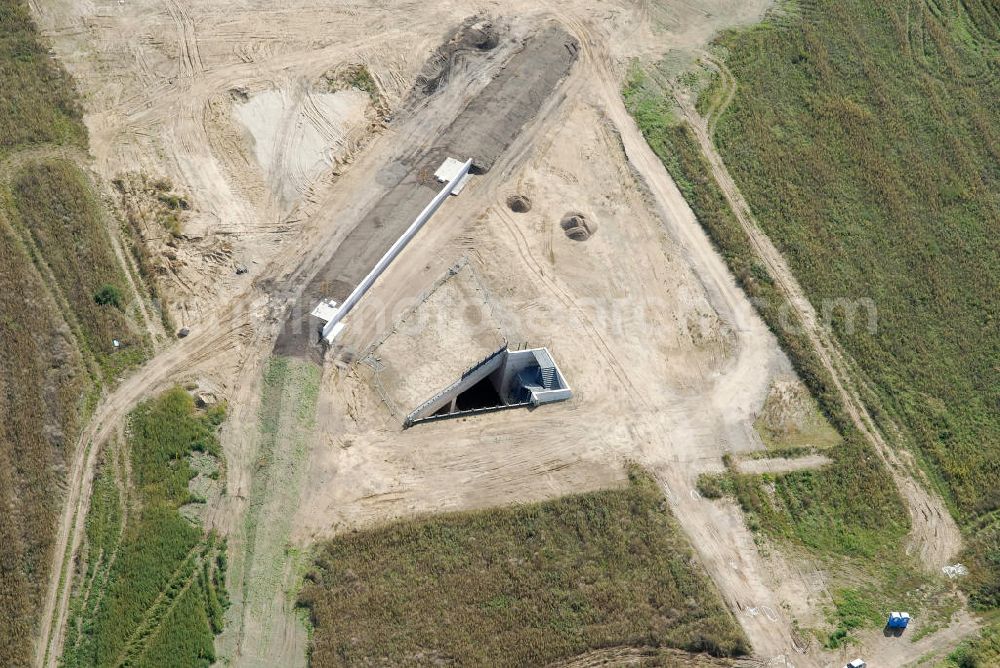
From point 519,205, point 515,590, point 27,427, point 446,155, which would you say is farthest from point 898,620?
point 27,427

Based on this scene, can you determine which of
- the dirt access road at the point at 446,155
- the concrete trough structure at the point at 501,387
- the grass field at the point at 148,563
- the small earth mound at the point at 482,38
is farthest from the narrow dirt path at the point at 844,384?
the grass field at the point at 148,563

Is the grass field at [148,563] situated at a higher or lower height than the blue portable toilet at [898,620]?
higher

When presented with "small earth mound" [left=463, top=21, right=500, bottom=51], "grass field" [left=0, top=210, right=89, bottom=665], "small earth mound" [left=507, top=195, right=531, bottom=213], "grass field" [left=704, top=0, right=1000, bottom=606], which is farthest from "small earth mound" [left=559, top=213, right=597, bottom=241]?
"grass field" [left=0, top=210, right=89, bottom=665]

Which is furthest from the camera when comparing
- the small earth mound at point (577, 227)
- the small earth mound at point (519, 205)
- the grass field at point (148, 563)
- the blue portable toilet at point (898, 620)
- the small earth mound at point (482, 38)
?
the small earth mound at point (482, 38)

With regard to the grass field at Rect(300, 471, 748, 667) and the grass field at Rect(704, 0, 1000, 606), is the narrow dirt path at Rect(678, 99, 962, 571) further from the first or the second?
the grass field at Rect(300, 471, 748, 667)

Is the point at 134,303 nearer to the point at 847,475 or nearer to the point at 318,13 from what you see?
the point at 318,13

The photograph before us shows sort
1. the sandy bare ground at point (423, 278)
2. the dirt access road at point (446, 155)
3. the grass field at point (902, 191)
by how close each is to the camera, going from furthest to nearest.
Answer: the grass field at point (902, 191) < the dirt access road at point (446, 155) < the sandy bare ground at point (423, 278)

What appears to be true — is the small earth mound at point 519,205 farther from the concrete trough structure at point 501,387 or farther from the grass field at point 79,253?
the grass field at point 79,253

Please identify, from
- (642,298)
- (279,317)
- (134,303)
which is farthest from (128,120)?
(642,298)

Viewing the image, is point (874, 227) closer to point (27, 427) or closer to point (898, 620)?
point (898, 620)
